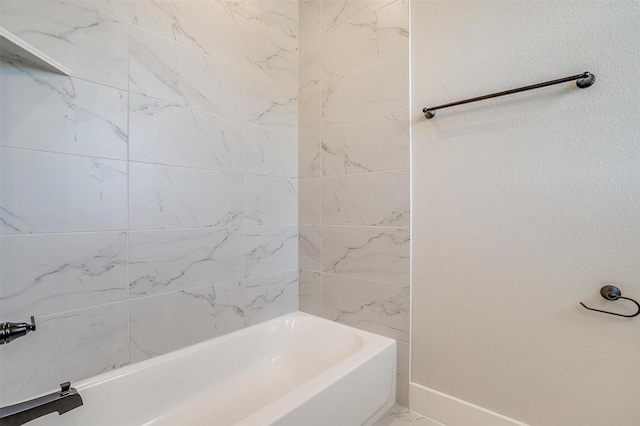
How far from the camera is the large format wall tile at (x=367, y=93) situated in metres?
1.59

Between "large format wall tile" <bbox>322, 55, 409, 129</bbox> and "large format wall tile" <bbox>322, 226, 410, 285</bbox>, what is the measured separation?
69 cm

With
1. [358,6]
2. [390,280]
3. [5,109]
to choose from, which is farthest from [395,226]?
[5,109]

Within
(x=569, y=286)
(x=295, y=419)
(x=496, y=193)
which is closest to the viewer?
(x=295, y=419)

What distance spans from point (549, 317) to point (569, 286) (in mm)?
152

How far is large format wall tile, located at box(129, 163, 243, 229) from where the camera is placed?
52.0 inches

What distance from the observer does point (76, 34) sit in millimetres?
1155

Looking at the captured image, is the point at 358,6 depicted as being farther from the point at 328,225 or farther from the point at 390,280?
the point at 390,280

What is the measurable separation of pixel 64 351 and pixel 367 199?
5.09 feet

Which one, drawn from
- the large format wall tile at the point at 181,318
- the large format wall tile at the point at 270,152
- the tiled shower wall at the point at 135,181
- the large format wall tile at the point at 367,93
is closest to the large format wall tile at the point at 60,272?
the tiled shower wall at the point at 135,181

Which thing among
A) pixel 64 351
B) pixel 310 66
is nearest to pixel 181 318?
pixel 64 351

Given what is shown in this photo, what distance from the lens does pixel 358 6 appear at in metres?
1.74

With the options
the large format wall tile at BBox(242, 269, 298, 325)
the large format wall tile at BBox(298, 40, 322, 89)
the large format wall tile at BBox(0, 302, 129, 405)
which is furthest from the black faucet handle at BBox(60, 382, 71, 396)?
the large format wall tile at BBox(298, 40, 322, 89)

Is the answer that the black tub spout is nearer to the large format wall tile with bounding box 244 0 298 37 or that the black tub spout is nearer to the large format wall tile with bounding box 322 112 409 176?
the large format wall tile with bounding box 322 112 409 176

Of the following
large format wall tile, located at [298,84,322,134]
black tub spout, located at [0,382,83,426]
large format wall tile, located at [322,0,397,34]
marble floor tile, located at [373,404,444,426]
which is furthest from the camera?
large format wall tile, located at [298,84,322,134]
